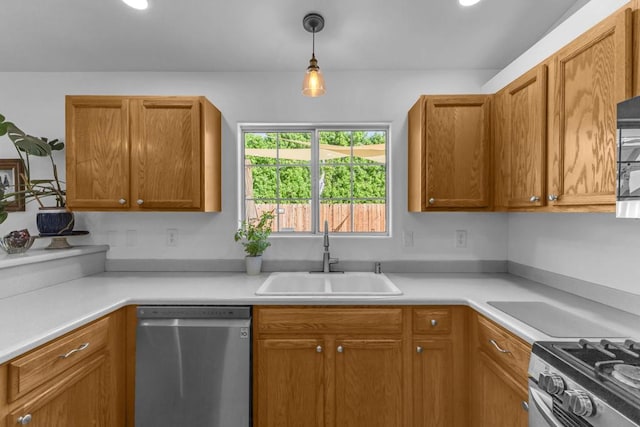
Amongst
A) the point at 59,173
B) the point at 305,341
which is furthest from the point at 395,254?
the point at 59,173

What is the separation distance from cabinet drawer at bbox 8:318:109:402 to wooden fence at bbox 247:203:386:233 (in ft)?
4.27

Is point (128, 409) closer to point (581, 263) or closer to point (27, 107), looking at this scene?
point (27, 107)

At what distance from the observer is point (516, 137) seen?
1.76m

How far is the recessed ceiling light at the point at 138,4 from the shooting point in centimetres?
189

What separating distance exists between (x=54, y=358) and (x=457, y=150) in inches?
90.5

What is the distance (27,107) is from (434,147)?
299 centimetres

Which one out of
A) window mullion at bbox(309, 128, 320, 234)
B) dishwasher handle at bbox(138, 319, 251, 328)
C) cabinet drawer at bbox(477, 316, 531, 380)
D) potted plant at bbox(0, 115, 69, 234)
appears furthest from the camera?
window mullion at bbox(309, 128, 320, 234)

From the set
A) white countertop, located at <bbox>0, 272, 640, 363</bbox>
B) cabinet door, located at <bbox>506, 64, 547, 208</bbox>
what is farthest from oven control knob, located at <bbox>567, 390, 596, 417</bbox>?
cabinet door, located at <bbox>506, 64, 547, 208</bbox>

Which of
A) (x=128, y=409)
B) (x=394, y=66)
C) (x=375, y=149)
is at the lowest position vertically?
(x=128, y=409)

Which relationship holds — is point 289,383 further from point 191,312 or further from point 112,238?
point 112,238

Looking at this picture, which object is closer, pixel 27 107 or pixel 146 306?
pixel 146 306

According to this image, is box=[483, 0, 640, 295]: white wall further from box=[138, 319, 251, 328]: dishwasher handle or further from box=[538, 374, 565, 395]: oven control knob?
box=[138, 319, 251, 328]: dishwasher handle

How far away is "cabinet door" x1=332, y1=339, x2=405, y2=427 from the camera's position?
1.68 meters

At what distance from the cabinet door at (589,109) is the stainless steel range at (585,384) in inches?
21.9
